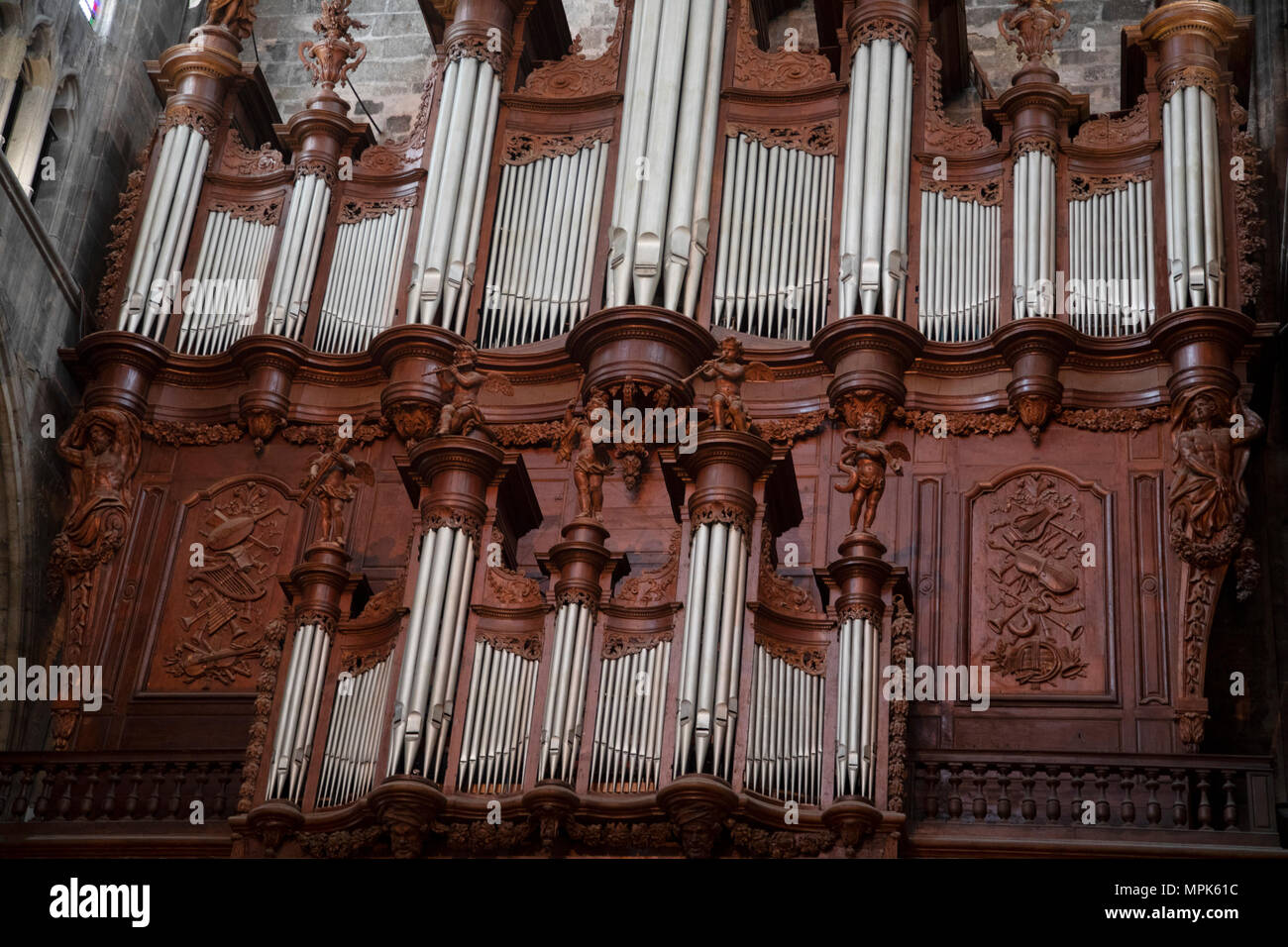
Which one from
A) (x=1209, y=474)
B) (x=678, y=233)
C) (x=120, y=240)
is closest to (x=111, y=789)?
(x=120, y=240)

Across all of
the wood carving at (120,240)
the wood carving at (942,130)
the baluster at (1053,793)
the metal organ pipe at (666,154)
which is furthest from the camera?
the wood carving at (120,240)

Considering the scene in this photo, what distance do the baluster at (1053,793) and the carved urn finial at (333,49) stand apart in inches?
412

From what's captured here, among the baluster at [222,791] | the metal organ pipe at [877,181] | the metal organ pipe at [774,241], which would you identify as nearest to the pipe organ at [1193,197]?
the metal organ pipe at [877,181]

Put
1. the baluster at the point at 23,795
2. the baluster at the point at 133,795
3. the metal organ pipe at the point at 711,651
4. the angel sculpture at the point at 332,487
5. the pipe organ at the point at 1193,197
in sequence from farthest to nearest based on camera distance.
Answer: the pipe organ at the point at 1193,197, the angel sculpture at the point at 332,487, the baluster at the point at 23,795, the baluster at the point at 133,795, the metal organ pipe at the point at 711,651

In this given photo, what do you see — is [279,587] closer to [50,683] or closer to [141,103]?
[50,683]

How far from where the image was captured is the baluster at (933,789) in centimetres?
1659

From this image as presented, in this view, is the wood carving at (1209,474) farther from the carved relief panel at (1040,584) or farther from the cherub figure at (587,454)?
the cherub figure at (587,454)

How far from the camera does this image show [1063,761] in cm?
1662

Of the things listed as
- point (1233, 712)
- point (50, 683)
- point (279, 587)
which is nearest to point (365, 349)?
point (279, 587)

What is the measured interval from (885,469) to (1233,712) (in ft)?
11.9

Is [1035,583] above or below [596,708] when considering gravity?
above

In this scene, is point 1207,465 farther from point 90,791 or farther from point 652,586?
point 90,791

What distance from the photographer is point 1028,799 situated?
16.5m

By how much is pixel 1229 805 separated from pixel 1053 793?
1299 millimetres
